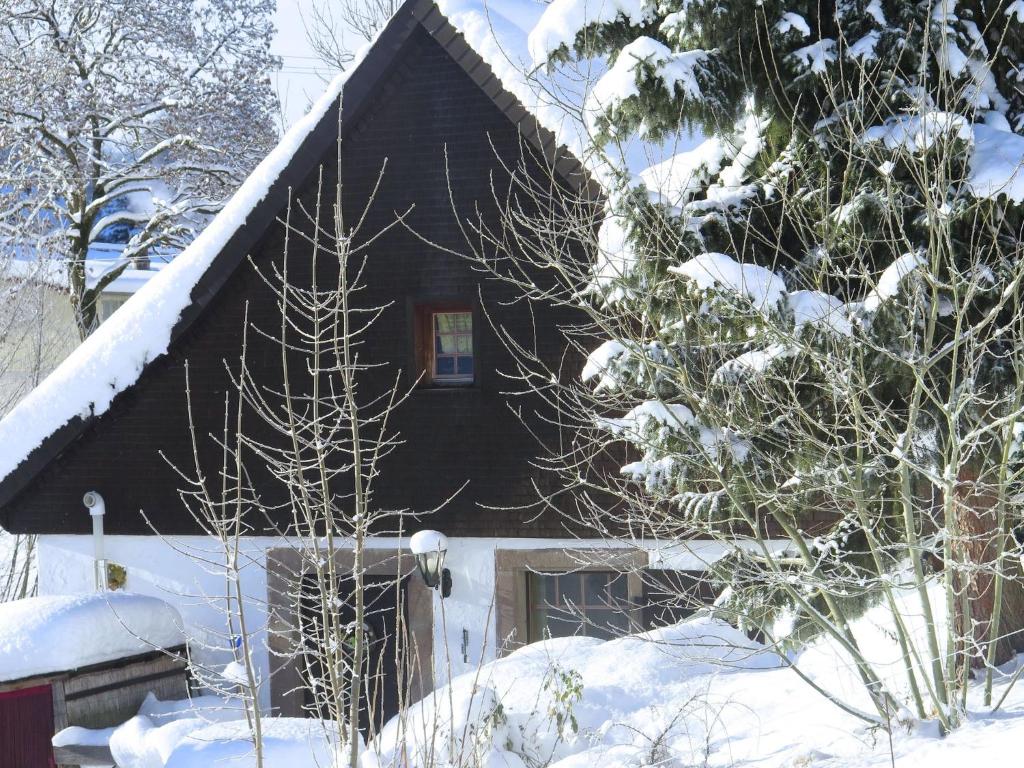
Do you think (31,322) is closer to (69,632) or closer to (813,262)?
(69,632)

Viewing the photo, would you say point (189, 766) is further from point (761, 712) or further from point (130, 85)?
point (130, 85)

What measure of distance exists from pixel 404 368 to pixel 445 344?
46cm

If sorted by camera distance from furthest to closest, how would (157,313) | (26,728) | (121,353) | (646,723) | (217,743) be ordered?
(121,353) < (157,313) < (26,728) < (646,723) < (217,743)

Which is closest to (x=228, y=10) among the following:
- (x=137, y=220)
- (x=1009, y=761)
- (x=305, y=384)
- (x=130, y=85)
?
(x=130, y=85)

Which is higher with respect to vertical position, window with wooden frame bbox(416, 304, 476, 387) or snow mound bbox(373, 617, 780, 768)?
window with wooden frame bbox(416, 304, 476, 387)

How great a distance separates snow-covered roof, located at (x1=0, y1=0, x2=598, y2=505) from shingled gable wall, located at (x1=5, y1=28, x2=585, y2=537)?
19cm

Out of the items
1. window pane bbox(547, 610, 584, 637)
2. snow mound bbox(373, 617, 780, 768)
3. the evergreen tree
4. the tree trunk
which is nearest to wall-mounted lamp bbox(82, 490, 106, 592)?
window pane bbox(547, 610, 584, 637)

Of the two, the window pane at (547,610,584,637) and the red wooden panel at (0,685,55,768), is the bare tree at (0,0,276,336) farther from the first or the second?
the window pane at (547,610,584,637)

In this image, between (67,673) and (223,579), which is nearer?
(67,673)

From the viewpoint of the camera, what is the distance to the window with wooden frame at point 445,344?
10.2m

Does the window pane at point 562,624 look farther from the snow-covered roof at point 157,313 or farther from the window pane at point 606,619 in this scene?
the snow-covered roof at point 157,313

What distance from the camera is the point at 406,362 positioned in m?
10.1

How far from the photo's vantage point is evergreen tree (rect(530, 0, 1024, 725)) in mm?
5895

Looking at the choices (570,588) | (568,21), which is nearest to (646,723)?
(570,588)
